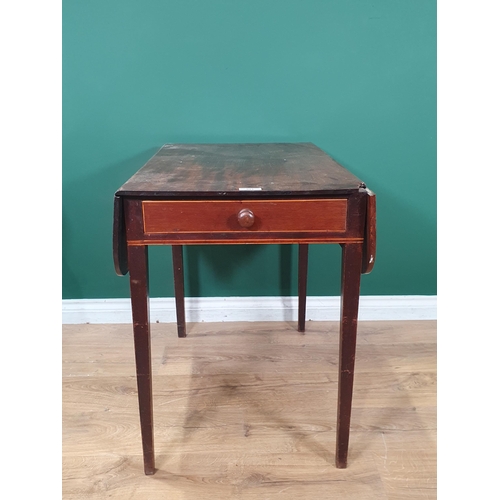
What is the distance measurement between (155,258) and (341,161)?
84cm

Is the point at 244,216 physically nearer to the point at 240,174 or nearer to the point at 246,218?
the point at 246,218

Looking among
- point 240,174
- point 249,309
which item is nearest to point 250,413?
point 249,309

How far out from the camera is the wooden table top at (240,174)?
1157mm

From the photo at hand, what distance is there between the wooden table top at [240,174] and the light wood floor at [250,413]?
729 mm

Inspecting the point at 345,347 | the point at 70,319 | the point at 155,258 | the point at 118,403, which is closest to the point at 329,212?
the point at 345,347

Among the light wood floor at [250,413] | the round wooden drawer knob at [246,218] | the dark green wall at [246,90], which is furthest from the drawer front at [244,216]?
the dark green wall at [246,90]

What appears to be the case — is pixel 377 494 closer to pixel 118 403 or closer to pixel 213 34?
pixel 118 403

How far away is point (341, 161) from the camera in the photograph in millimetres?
1978

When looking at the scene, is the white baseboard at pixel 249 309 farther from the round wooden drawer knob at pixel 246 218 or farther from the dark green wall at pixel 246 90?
the round wooden drawer knob at pixel 246 218

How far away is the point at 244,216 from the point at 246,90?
2.95 feet

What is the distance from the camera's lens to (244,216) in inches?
45.6

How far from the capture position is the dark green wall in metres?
1.83

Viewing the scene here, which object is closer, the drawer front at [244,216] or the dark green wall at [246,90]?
the drawer front at [244,216]

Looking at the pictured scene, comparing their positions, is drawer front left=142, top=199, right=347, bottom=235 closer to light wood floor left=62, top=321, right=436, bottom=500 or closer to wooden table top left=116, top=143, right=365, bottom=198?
wooden table top left=116, top=143, right=365, bottom=198
